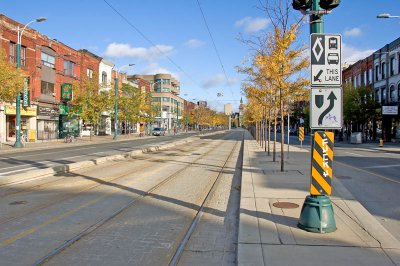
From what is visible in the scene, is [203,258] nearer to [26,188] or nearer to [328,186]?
[328,186]

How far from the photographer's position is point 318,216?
646 centimetres

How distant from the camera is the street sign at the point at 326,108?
659 cm

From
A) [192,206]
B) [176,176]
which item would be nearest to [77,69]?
[176,176]

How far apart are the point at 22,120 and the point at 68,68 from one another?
12057mm

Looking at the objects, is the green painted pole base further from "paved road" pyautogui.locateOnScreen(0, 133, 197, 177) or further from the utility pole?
"paved road" pyautogui.locateOnScreen(0, 133, 197, 177)

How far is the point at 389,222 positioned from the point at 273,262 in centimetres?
381

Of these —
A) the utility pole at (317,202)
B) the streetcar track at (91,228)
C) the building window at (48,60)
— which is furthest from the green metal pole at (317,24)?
the building window at (48,60)

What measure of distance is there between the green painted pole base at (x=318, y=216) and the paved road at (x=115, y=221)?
49.4 inches

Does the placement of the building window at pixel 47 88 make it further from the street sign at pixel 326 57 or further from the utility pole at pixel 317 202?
the street sign at pixel 326 57

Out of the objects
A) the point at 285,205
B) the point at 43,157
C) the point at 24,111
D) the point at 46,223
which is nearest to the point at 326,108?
the point at 285,205

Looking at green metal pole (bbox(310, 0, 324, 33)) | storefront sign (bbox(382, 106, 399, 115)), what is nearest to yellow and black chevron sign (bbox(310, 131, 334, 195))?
green metal pole (bbox(310, 0, 324, 33))

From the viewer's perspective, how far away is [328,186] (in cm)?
662

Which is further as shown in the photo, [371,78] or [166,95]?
[166,95]

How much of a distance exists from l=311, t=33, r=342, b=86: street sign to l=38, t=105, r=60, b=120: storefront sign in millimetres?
41919
